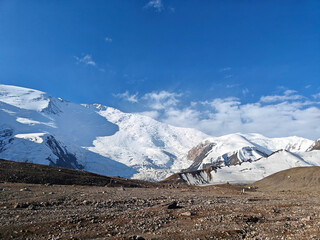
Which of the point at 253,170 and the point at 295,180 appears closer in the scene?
the point at 295,180

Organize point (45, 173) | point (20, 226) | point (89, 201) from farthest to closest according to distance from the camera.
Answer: point (45, 173)
point (89, 201)
point (20, 226)

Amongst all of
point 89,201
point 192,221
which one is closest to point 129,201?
point 89,201

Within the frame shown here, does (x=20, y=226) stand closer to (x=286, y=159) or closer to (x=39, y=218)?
(x=39, y=218)

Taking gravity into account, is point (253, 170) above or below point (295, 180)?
above

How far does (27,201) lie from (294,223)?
61.2 feet

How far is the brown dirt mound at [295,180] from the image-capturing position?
253 ft

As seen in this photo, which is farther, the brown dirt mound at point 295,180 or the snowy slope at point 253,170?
the snowy slope at point 253,170

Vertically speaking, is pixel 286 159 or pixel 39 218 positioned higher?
pixel 286 159

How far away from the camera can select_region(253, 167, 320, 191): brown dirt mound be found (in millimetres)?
77088

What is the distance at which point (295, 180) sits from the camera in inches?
3386

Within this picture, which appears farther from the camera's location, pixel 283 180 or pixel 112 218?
pixel 283 180

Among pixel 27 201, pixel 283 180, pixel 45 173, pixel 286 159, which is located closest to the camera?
pixel 27 201

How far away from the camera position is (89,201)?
20328mm

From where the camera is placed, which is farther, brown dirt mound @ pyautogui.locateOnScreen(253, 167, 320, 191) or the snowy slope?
the snowy slope
